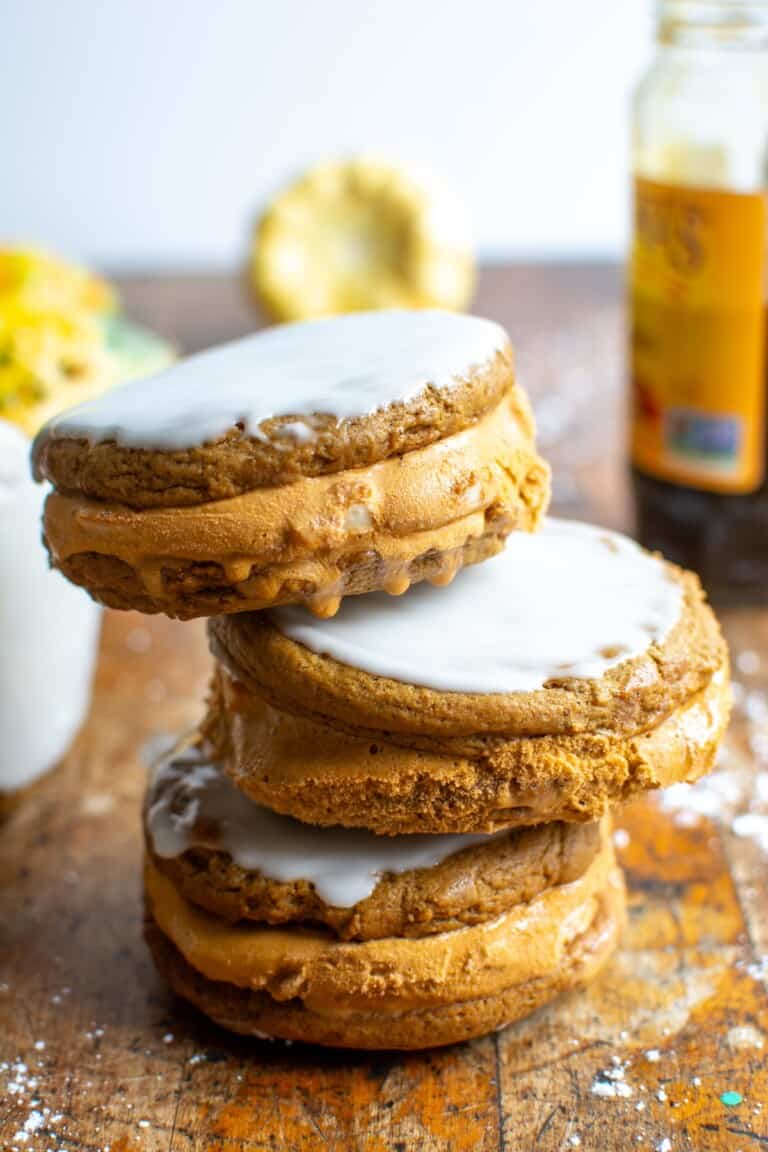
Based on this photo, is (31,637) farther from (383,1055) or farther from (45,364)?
(383,1055)

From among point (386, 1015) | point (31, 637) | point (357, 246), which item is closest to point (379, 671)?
point (386, 1015)

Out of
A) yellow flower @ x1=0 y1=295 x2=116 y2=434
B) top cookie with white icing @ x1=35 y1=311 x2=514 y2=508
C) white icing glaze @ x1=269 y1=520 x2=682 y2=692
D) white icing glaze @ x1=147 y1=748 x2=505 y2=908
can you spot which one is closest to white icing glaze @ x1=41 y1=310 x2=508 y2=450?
top cookie with white icing @ x1=35 y1=311 x2=514 y2=508

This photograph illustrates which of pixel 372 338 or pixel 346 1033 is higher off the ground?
pixel 372 338

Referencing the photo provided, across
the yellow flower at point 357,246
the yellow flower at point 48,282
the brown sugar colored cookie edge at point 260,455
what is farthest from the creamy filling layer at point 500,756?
the yellow flower at point 357,246

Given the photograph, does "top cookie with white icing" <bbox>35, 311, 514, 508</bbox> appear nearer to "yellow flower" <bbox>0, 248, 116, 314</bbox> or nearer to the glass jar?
the glass jar

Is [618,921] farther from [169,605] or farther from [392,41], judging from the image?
[392,41]

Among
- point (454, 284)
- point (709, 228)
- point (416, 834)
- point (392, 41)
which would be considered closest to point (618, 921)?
point (416, 834)
